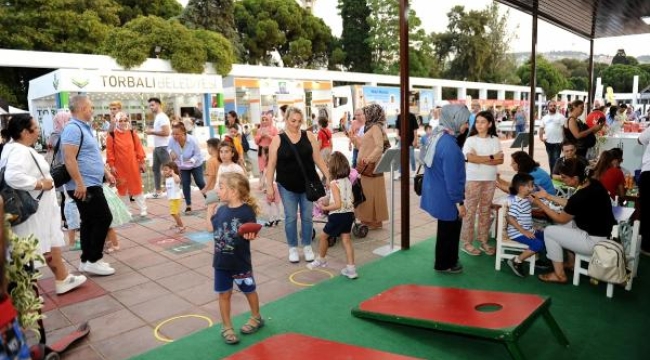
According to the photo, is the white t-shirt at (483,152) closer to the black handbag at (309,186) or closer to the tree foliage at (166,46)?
the black handbag at (309,186)

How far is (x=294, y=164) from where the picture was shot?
463 cm

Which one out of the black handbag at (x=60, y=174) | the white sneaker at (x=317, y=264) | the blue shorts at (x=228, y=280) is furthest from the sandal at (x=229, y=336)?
the black handbag at (x=60, y=174)

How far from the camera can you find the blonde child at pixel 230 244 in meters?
3.13

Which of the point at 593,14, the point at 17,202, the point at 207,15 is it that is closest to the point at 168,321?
the point at 17,202

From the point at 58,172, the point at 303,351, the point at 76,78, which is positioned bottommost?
the point at 303,351

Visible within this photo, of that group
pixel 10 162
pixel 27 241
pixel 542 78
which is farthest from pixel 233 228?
pixel 542 78

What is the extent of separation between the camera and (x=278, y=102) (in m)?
23.6

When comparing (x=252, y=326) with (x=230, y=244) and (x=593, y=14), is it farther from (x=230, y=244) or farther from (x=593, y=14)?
(x=593, y=14)

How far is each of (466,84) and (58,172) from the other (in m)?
39.7

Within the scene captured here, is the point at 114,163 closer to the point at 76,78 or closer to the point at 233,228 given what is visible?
the point at 233,228

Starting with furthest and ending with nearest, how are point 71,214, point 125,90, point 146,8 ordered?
point 146,8, point 125,90, point 71,214

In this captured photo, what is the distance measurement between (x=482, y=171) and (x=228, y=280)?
307 centimetres

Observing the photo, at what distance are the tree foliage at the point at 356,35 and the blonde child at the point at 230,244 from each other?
1768 inches

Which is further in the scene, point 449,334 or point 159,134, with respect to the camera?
point 159,134
